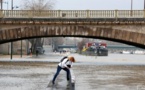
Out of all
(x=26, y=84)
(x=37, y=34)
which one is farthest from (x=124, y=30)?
(x=26, y=84)

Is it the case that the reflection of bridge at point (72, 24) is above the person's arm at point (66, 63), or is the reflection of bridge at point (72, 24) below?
below

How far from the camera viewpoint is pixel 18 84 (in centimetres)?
2298

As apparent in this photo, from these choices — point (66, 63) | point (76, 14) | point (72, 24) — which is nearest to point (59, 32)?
point (72, 24)

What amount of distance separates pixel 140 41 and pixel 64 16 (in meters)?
8.27

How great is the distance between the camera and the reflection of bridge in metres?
49.8

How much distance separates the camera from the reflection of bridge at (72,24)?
164ft

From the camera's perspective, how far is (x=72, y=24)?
167 feet

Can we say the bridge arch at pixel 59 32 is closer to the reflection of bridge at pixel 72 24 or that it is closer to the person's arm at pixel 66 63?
the reflection of bridge at pixel 72 24

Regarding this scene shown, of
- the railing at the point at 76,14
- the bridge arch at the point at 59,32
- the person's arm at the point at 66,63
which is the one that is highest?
the person's arm at the point at 66,63

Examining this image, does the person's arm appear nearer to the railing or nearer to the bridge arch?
the bridge arch

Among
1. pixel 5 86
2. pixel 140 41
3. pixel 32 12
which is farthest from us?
pixel 32 12

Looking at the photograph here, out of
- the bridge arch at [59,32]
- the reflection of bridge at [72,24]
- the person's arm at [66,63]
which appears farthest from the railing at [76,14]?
the person's arm at [66,63]

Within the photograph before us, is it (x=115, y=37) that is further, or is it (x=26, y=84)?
(x=115, y=37)

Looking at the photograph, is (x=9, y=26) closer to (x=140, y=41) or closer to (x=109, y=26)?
(x=109, y=26)
